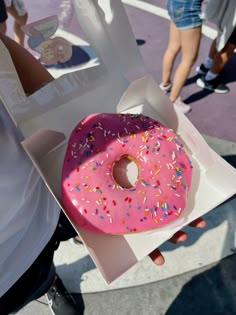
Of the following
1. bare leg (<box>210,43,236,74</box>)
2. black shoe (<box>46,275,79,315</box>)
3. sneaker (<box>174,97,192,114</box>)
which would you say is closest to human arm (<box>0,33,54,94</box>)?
black shoe (<box>46,275,79,315</box>)

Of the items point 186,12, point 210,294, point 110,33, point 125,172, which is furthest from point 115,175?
point 186,12

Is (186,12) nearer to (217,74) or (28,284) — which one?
(217,74)

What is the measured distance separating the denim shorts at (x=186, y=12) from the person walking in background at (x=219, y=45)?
219 millimetres

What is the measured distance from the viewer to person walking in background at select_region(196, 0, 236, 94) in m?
2.46

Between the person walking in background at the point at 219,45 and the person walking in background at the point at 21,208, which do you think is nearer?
the person walking in background at the point at 21,208

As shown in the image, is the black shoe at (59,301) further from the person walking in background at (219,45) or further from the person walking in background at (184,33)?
the person walking in background at (219,45)

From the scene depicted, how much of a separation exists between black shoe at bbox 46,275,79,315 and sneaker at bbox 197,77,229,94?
2.01 metres

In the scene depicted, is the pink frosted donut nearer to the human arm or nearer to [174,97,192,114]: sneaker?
the human arm

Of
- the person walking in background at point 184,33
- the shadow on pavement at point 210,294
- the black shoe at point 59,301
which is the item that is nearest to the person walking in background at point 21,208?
the black shoe at point 59,301

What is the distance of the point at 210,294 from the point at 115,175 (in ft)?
3.86

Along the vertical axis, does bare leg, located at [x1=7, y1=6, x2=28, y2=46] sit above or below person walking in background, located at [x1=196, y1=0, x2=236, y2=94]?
above

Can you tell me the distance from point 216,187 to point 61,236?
65 centimetres

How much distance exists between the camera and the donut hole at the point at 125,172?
1167 mm

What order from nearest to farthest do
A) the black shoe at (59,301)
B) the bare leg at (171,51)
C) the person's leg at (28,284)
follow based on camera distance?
1. the person's leg at (28,284)
2. the black shoe at (59,301)
3. the bare leg at (171,51)
